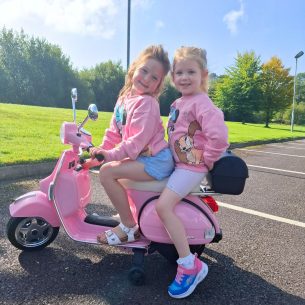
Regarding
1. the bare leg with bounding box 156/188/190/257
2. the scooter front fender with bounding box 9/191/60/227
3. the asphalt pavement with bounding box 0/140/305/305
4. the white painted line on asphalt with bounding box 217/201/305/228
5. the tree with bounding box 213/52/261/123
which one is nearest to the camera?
the asphalt pavement with bounding box 0/140/305/305

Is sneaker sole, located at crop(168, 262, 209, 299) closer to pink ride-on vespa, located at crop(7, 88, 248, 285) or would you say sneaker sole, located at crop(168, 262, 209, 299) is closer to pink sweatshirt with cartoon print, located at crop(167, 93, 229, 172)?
pink ride-on vespa, located at crop(7, 88, 248, 285)

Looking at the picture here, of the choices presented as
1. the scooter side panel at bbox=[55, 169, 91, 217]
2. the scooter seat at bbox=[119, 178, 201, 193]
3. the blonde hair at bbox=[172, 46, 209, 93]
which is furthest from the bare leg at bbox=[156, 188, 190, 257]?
the blonde hair at bbox=[172, 46, 209, 93]

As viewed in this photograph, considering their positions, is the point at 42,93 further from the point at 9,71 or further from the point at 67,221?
the point at 67,221

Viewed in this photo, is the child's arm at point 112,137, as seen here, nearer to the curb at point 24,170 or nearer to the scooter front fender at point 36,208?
the scooter front fender at point 36,208

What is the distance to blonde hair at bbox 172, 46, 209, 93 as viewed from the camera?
2725 mm

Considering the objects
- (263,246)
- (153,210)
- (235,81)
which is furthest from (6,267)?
(235,81)

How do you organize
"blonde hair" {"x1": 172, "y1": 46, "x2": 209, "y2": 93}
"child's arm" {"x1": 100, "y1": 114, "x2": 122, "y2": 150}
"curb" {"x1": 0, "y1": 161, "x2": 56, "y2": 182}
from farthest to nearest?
"curb" {"x1": 0, "y1": 161, "x2": 56, "y2": 182}
"child's arm" {"x1": 100, "y1": 114, "x2": 122, "y2": 150}
"blonde hair" {"x1": 172, "y1": 46, "x2": 209, "y2": 93}

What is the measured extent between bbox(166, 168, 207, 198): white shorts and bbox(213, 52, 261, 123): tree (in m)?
33.3

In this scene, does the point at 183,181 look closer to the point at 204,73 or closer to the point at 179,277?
the point at 179,277

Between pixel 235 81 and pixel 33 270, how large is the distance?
3465 cm

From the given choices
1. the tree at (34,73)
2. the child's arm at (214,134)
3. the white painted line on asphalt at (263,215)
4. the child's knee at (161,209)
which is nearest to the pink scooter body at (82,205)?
the child's knee at (161,209)

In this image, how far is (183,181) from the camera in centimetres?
262

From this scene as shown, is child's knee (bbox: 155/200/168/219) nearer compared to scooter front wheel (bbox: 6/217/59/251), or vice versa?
child's knee (bbox: 155/200/168/219)

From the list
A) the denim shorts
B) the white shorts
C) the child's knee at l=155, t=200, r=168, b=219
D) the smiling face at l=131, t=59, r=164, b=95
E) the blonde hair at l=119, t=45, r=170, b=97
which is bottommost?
the child's knee at l=155, t=200, r=168, b=219
